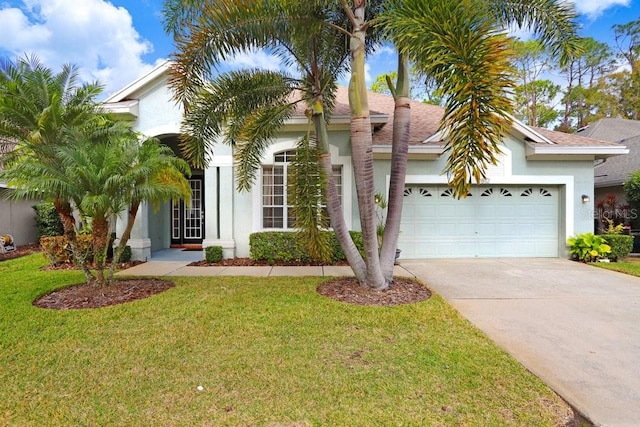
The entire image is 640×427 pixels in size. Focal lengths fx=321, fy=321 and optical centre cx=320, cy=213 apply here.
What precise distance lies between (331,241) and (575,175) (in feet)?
26.6

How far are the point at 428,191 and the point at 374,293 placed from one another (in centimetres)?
541

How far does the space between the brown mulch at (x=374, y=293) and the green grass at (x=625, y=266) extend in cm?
591

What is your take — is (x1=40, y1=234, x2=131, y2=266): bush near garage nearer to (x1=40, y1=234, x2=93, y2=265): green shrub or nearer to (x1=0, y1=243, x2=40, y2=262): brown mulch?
(x1=40, y1=234, x2=93, y2=265): green shrub

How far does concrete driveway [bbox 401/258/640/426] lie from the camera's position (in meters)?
3.25

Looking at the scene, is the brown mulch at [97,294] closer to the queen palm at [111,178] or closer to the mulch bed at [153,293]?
the mulch bed at [153,293]

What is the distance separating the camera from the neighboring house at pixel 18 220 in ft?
40.5

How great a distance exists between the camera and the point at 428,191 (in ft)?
34.3

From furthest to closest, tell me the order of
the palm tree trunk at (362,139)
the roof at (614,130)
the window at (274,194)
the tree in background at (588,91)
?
1. the tree in background at (588,91)
2. the roof at (614,130)
3. the window at (274,194)
4. the palm tree trunk at (362,139)

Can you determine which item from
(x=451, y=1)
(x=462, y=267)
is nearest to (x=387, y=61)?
(x=451, y=1)

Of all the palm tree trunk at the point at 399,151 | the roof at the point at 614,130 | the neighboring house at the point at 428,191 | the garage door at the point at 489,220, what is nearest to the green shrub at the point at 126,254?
the neighboring house at the point at 428,191

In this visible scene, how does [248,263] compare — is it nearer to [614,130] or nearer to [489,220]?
[489,220]

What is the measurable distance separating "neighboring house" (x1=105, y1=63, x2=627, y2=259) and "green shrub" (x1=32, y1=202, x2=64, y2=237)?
5.78 m

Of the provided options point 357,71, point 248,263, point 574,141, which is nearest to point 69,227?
point 248,263

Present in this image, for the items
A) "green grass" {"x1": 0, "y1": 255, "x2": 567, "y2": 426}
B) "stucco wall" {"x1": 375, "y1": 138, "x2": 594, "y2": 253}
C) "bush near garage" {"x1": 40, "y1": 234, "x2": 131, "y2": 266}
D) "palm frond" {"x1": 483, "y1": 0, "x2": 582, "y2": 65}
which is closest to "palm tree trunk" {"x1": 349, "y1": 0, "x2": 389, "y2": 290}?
"green grass" {"x1": 0, "y1": 255, "x2": 567, "y2": 426}
